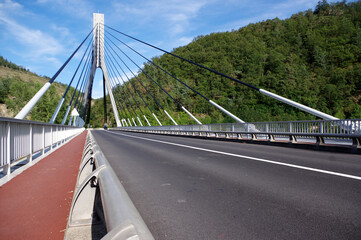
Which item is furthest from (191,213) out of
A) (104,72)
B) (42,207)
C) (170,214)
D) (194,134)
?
(104,72)

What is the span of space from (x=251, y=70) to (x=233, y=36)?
1485 cm

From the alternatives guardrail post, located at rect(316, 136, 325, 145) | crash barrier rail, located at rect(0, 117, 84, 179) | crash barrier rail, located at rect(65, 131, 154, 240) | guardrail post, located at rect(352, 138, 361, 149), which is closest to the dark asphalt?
crash barrier rail, located at rect(65, 131, 154, 240)

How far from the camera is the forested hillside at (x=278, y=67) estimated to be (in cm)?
7994

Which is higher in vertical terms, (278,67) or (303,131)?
(278,67)

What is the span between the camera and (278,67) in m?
84.6

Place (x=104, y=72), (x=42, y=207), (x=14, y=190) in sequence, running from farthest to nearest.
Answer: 1. (x=104, y=72)
2. (x=14, y=190)
3. (x=42, y=207)

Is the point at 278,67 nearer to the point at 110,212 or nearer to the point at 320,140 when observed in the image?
the point at 320,140

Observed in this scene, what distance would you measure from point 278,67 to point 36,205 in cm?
8926

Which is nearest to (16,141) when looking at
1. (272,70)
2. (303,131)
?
(303,131)

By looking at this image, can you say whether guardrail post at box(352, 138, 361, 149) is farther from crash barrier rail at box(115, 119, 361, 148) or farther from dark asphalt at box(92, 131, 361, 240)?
dark asphalt at box(92, 131, 361, 240)

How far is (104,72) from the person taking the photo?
48500mm

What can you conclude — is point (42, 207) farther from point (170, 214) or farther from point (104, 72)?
point (104, 72)

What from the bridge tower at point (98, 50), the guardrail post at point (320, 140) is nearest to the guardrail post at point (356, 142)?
the guardrail post at point (320, 140)

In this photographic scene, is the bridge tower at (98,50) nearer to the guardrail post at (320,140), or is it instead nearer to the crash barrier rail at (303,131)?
the crash barrier rail at (303,131)
